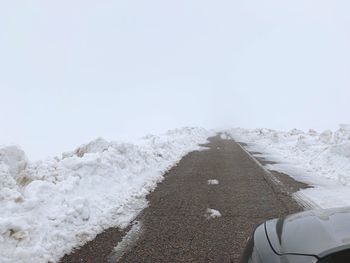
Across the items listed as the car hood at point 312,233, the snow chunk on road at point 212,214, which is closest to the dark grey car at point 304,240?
the car hood at point 312,233

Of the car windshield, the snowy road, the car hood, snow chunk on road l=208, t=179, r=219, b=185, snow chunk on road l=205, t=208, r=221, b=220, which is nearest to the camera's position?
the car windshield

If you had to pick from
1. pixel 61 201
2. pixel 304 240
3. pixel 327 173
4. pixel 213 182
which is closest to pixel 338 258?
pixel 304 240

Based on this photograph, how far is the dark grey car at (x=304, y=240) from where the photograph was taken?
2.66 metres

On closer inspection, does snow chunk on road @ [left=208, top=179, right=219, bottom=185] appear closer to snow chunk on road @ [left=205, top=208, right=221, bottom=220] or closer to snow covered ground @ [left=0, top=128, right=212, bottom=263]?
snow covered ground @ [left=0, top=128, right=212, bottom=263]

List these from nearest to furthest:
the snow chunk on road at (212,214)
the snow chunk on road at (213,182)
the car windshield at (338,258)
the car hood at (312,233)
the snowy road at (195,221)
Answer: the car windshield at (338,258) → the car hood at (312,233) → the snowy road at (195,221) → the snow chunk on road at (212,214) → the snow chunk on road at (213,182)

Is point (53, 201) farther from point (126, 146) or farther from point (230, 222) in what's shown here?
point (126, 146)

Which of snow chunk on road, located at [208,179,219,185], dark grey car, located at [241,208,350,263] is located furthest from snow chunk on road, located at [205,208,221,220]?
dark grey car, located at [241,208,350,263]

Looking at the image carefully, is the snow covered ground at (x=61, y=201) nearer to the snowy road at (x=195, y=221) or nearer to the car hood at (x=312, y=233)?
the snowy road at (x=195, y=221)

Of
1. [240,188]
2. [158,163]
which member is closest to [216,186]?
[240,188]

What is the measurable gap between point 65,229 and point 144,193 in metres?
3.58

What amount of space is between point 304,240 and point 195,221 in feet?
14.1

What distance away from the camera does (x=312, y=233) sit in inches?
124

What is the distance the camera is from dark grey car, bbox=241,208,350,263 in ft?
8.74

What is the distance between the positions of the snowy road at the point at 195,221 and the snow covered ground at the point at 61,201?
0.36 metres
